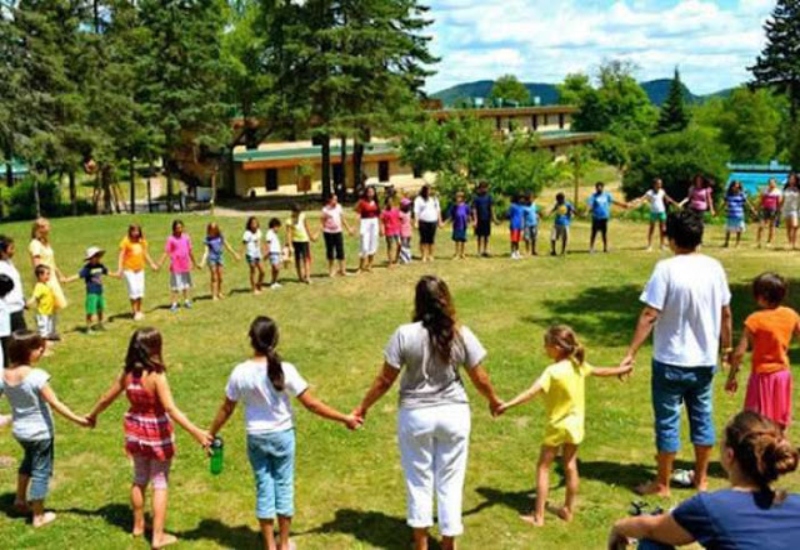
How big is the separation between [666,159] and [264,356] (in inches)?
1517

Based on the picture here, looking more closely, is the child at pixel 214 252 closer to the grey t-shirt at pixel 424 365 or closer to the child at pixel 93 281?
the child at pixel 93 281

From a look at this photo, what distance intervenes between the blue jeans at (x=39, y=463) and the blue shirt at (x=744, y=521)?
16.7 ft

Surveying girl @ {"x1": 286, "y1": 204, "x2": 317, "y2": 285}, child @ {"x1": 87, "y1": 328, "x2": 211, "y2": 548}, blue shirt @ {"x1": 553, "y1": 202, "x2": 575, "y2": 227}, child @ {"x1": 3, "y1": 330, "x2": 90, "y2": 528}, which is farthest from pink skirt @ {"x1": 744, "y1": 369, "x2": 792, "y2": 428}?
blue shirt @ {"x1": 553, "y1": 202, "x2": 575, "y2": 227}

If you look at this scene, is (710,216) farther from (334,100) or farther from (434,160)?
(334,100)

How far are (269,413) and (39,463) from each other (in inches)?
85.1

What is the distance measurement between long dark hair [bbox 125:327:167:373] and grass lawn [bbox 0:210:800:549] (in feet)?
4.87

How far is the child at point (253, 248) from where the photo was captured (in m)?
15.1

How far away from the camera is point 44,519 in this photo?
6566 millimetres

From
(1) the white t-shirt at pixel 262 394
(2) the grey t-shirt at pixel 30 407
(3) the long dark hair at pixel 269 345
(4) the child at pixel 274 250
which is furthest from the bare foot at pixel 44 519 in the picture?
(4) the child at pixel 274 250

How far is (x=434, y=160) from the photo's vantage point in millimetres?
37062

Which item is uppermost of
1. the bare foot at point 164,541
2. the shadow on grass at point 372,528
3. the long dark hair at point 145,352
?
the long dark hair at point 145,352

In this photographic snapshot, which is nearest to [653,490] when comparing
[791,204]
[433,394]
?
[433,394]

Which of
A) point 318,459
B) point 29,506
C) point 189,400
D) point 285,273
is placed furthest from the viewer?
point 285,273

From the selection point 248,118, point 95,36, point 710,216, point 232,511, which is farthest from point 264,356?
point 248,118
